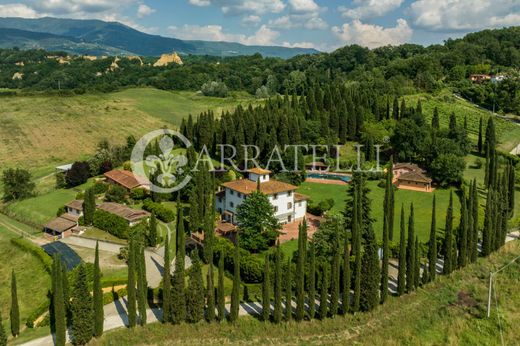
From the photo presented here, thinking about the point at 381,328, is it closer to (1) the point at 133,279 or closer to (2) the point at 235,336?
(2) the point at 235,336

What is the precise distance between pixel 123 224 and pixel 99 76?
532 ft

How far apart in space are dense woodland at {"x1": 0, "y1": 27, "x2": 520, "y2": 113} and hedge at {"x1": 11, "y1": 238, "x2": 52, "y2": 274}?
73350 millimetres

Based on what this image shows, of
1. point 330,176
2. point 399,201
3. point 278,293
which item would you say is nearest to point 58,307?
point 278,293

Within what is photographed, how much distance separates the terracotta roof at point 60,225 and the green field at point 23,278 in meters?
3.90

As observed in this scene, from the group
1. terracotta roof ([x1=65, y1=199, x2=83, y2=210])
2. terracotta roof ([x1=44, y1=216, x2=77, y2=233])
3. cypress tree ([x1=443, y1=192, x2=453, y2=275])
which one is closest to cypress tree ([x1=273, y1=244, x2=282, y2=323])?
cypress tree ([x1=443, y1=192, x2=453, y2=275])

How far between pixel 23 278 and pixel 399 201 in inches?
1660

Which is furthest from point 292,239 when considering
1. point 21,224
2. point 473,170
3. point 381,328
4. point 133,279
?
point 473,170

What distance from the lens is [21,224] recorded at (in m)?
53.9

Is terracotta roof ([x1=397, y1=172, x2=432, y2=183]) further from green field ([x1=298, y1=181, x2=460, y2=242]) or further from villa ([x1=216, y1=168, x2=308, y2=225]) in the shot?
villa ([x1=216, y1=168, x2=308, y2=225])

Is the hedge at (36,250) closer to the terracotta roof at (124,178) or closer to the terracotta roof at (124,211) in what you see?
the terracotta roof at (124,211)

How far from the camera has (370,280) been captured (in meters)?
33.9

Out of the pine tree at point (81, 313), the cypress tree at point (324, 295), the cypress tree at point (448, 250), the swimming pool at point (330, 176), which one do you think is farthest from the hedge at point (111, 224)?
the cypress tree at point (448, 250)

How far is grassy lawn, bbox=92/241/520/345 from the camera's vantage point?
100 feet

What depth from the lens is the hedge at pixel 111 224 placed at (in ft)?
155
